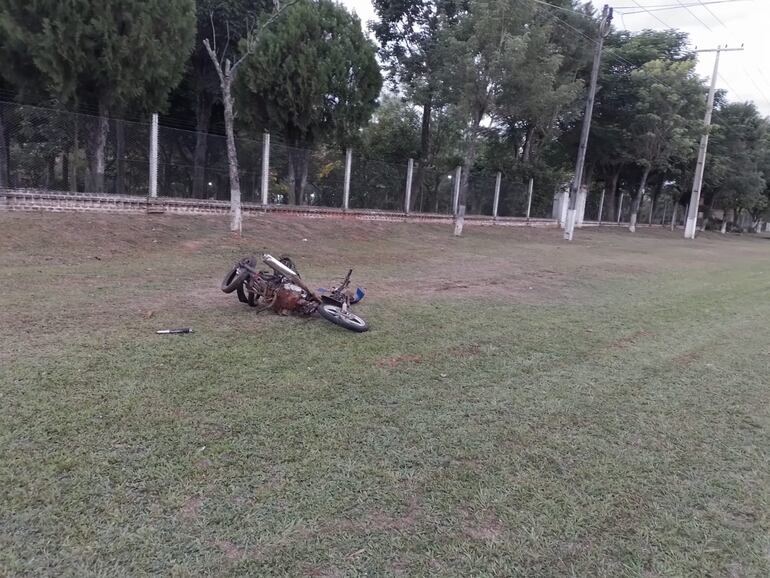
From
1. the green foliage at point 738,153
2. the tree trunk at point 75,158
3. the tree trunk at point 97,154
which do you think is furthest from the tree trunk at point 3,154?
the green foliage at point 738,153

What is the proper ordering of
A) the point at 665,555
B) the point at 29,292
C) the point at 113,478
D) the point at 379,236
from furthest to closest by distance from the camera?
1. the point at 379,236
2. the point at 29,292
3. the point at 113,478
4. the point at 665,555

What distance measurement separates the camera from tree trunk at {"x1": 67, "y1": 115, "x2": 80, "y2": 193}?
38.1ft

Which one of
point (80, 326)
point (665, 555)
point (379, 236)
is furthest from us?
point (379, 236)

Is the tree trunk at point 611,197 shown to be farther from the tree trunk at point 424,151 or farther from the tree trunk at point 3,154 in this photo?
the tree trunk at point 3,154

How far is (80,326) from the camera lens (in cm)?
475

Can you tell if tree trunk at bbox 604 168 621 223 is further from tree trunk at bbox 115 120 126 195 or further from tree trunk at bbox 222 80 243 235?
tree trunk at bbox 115 120 126 195

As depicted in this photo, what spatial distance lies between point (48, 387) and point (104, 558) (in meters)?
1.80

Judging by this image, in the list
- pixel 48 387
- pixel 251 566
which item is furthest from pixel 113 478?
pixel 48 387

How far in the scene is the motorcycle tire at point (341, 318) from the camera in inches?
202

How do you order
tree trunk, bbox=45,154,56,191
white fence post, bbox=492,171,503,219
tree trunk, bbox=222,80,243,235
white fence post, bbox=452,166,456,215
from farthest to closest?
white fence post, bbox=492,171,503,219 → white fence post, bbox=452,166,456,215 → tree trunk, bbox=222,80,243,235 → tree trunk, bbox=45,154,56,191

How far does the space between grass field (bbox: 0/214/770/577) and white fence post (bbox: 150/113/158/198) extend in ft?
20.7

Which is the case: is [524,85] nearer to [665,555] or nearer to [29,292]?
[29,292]

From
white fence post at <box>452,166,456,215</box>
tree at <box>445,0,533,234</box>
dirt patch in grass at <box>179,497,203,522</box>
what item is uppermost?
tree at <box>445,0,533,234</box>

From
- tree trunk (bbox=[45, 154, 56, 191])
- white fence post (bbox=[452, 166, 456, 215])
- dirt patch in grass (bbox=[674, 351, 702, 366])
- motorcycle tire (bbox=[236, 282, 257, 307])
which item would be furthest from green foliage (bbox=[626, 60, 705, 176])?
motorcycle tire (bbox=[236, 282, 257, 307])
